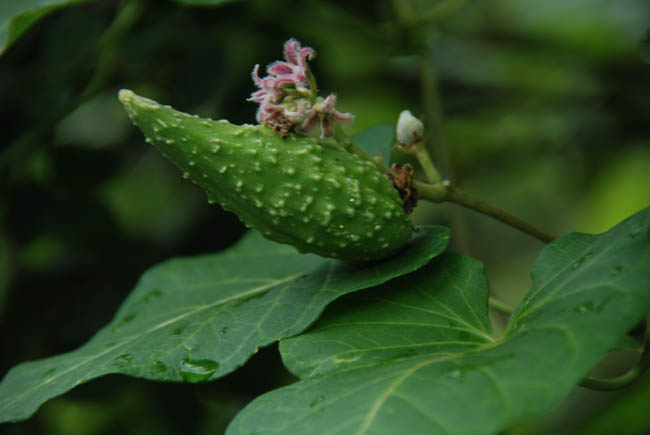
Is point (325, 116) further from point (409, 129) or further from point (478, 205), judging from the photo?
point (478, 205)

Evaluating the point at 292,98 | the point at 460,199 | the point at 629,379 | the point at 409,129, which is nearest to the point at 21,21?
the point at 292,98

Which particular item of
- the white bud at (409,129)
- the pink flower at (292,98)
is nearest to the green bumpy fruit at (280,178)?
the pink flower at (292,98)

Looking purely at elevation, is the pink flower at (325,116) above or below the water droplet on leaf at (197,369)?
above

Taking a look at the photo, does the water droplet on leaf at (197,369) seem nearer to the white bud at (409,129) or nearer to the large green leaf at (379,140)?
the white bud at (409,129)

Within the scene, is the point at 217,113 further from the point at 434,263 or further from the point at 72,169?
the point at 434,263

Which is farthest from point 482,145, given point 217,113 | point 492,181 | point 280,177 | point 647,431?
point 280,177

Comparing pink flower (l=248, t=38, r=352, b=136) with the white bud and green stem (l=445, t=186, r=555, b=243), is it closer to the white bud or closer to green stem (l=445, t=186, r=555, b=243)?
the white bud
